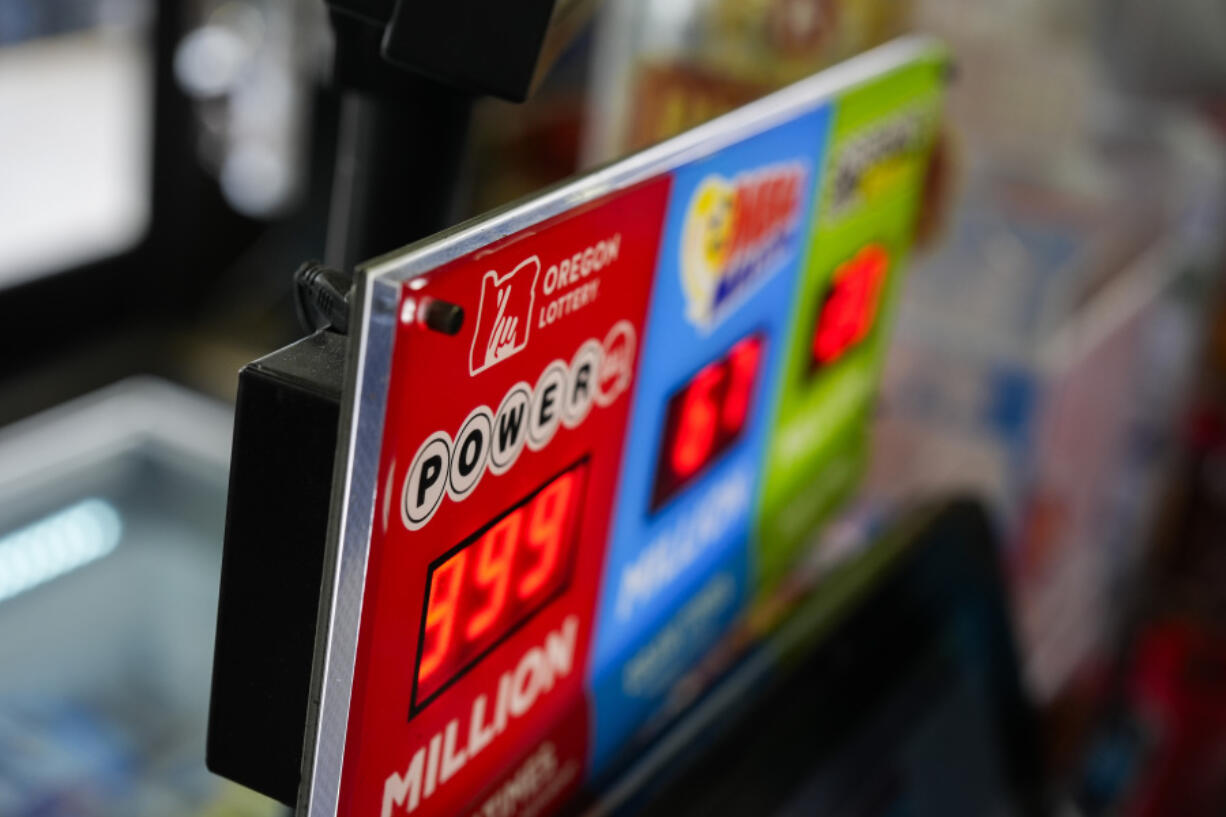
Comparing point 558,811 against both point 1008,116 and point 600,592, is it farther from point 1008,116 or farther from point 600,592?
point 1008,116

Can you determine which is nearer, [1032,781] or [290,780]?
[290,780]

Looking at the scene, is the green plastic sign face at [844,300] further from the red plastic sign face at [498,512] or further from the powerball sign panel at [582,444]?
the red plastic sign face at [498,512]

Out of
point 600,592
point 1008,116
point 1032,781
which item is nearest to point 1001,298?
point 1008,116

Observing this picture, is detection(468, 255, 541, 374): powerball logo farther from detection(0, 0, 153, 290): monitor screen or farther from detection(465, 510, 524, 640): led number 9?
detection(0, 0, 153, 290): monitor screen

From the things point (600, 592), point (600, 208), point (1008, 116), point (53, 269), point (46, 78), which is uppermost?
point (600, 208)

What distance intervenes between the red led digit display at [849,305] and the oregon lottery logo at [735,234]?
0.39 ft

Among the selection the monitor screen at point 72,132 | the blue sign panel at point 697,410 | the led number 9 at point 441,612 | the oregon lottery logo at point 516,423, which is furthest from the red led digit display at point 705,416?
→ the monitor screen at point 72,132

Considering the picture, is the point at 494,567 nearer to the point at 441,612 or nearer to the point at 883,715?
the point at 441,612

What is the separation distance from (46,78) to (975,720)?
259 cm

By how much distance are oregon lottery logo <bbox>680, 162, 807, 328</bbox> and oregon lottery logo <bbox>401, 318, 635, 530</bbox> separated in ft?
0.26

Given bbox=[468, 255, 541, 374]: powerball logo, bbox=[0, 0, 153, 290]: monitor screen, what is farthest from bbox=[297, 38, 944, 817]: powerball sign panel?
bbox=[0, 0, 153, 290]: monitor screen

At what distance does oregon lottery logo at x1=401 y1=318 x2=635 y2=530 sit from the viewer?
1.95 ft

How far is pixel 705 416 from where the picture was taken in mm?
917

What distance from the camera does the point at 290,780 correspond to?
2.11ft
